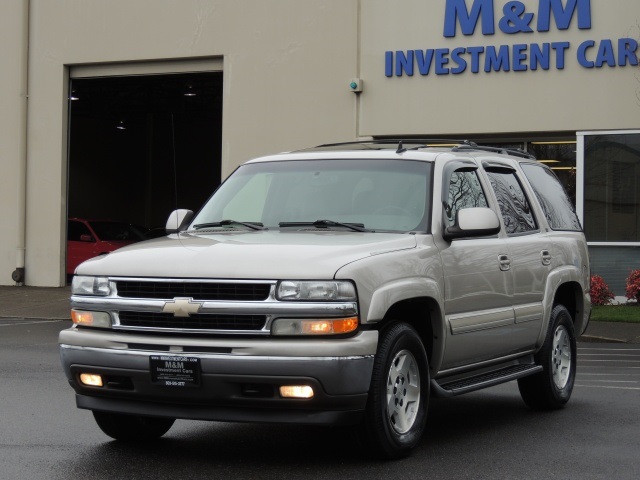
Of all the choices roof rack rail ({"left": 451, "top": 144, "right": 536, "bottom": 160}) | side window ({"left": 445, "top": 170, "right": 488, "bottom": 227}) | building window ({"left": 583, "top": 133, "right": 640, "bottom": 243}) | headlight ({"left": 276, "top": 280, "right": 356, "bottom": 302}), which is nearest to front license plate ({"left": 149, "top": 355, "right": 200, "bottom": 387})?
headlight ({"left": 276, "top": 280, "right": 356, "bottom": 302})

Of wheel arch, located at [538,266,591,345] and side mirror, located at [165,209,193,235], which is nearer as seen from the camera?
side mirror, located at [165,209,193,235]

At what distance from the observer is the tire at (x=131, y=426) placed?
26.0ft

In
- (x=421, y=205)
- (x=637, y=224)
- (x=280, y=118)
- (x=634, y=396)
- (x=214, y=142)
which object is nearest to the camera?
(x=421, y=205)

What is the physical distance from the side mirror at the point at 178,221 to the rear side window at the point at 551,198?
293cm

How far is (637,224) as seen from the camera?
21547 millimetres

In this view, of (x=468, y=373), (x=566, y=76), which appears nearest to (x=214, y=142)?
(x=566, y=76)

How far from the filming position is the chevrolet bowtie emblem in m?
6.98

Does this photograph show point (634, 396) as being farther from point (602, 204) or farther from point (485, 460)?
point (602, 204)

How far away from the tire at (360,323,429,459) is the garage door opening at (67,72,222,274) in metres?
32.4

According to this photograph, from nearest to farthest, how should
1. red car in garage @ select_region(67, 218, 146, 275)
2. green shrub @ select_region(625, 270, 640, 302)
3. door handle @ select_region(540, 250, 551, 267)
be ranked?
1. door handle @ select_region(540, 250, 551, 267)
2. green shrub @ select_region(625, 270, 640, 302)
3. red car in garage @ select_region(67, 218, 146, 275)

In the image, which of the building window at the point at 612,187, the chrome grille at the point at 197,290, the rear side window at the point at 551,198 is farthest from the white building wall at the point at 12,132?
the chrome grille at the point at 197,290

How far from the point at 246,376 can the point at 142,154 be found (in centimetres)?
4305

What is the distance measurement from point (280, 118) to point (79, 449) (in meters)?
16.9

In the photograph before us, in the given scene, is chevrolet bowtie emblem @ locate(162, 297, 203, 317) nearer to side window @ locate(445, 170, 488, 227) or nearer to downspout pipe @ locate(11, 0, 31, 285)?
side window @ locate(445, 170, 488, 227)
